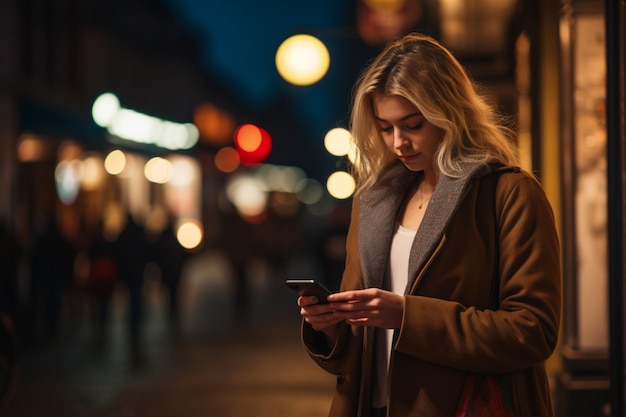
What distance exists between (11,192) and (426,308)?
15.6m

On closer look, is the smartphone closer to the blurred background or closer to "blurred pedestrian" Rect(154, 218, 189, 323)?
the blurred background

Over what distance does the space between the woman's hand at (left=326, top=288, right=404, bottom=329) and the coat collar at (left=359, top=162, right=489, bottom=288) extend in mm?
123

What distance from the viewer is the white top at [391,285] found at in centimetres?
303

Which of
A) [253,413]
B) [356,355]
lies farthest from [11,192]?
[356,355]

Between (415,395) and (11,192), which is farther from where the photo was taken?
(11,192)

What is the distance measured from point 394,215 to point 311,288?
1.35 ft

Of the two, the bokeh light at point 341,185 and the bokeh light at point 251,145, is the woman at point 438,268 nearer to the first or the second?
the bokeh light at point 251,145

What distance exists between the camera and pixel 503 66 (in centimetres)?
1341

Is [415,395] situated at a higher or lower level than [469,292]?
lower

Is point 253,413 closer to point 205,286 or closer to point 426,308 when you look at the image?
point 426,308

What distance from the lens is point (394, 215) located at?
3.12 metres

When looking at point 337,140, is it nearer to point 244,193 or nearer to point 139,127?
point 139,127

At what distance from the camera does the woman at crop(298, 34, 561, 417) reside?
277cm

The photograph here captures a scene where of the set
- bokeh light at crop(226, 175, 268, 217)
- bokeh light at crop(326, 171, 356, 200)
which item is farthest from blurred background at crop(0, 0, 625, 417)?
bokeh light at crop(226, 175, 268, 217)
